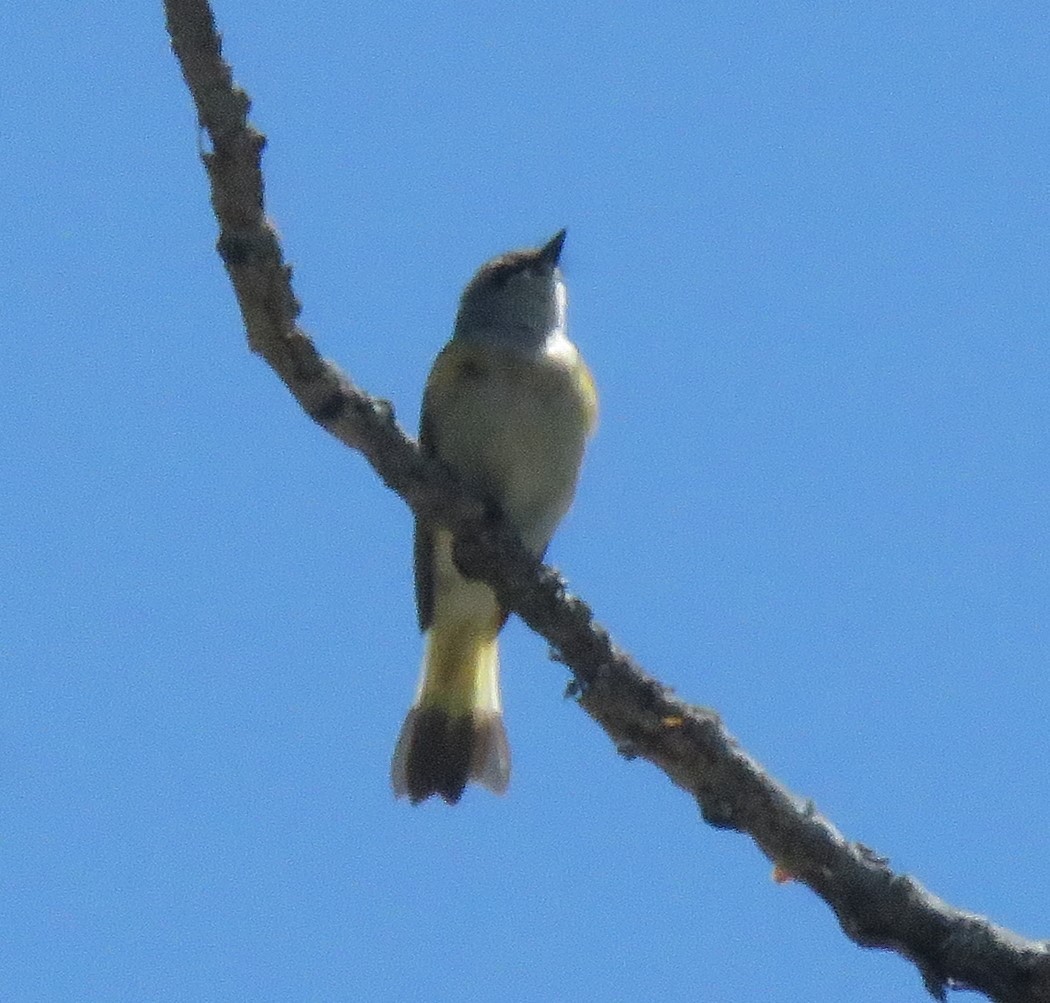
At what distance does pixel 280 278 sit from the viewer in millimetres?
4445

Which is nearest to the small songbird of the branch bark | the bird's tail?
the bird's tail

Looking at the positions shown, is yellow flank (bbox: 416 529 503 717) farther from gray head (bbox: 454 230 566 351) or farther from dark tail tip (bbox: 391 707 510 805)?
gray head (bbox: 454 230 566 351)

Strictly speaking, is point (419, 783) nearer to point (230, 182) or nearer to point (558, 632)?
point (558, 632)

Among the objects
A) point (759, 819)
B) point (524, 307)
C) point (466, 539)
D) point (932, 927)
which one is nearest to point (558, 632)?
point (466, 539)

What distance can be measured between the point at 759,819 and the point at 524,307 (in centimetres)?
305

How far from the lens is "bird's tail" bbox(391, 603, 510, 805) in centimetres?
662

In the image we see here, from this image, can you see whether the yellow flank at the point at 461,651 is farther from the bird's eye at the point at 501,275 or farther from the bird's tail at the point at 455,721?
the bird's eye at the point at 501,275

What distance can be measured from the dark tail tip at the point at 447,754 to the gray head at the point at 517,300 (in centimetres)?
147

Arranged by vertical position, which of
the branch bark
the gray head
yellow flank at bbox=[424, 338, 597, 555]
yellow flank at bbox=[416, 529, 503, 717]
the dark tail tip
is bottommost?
the branch bark

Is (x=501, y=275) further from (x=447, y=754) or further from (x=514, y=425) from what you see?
(x=447, y=754)

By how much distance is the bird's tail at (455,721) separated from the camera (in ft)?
21.7

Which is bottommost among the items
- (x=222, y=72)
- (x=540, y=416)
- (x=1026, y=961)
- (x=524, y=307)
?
(x=1026, y=961)

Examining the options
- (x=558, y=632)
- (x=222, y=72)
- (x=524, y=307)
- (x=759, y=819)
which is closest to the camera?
(x=222, y=72)

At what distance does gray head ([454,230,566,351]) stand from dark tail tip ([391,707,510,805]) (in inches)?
57.9
